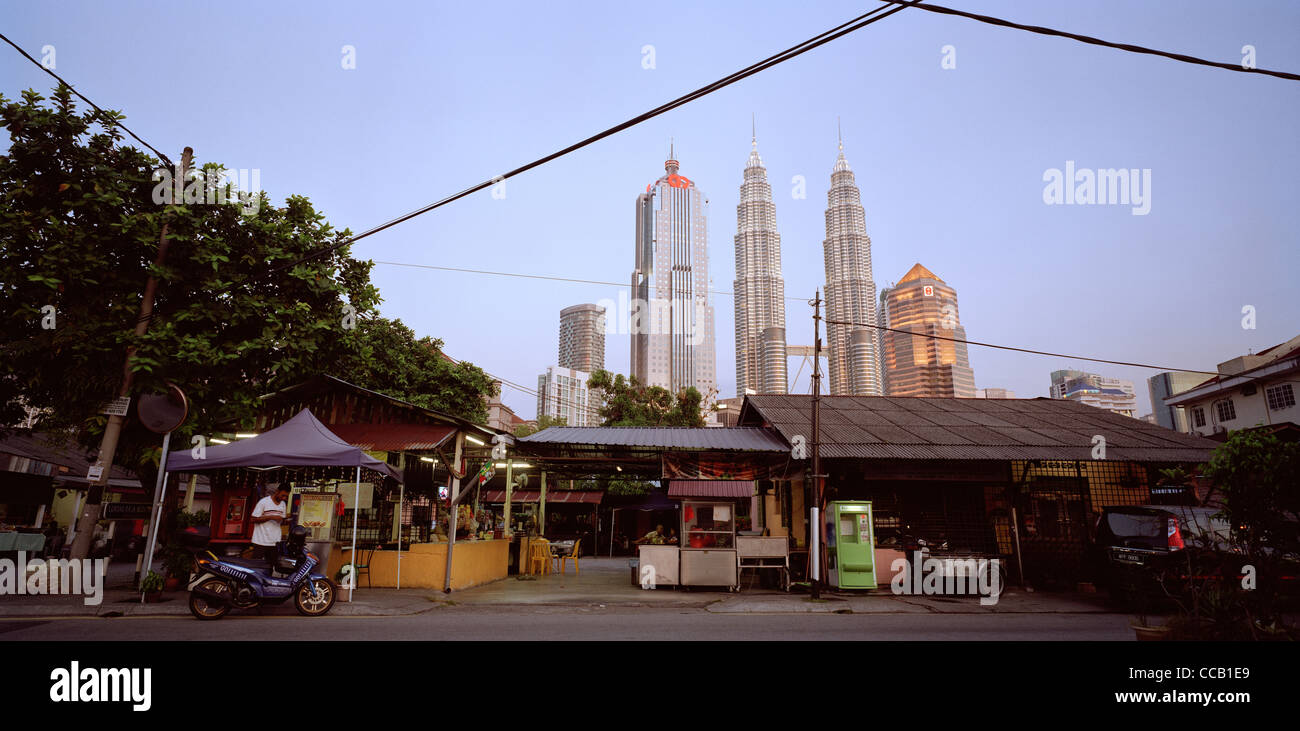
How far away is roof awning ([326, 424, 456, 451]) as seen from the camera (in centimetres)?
1406

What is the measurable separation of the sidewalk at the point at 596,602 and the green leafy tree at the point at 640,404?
2562 cm

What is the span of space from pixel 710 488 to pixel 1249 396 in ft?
119

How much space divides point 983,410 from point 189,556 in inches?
867

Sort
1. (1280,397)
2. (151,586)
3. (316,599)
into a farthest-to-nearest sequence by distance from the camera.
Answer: (1280,397) → (151,586) → (316,599)

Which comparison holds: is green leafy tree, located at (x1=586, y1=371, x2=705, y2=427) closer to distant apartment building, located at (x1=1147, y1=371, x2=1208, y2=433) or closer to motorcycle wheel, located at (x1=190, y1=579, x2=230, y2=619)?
distant apartment building, located at (x1=1147, y1=371, x2=1208, y2=433)

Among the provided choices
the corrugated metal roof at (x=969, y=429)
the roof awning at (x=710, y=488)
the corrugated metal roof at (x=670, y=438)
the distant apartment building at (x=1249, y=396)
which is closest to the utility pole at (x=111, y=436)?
the corrugated metal roof at (x=670, y=438)

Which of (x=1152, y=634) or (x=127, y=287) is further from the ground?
(x=127, y=287)

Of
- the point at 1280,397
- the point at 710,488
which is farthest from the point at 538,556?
the point at 1280,397

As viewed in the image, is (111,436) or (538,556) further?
(538,556)

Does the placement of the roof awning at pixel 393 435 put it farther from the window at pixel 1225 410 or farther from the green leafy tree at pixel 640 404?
the window at pixel 1225 410

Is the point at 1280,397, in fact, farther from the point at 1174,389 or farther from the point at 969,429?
the point at 1174,389

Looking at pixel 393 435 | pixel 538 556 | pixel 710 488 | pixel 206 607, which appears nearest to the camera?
pixel 206 607

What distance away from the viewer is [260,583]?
9094 millimetres
